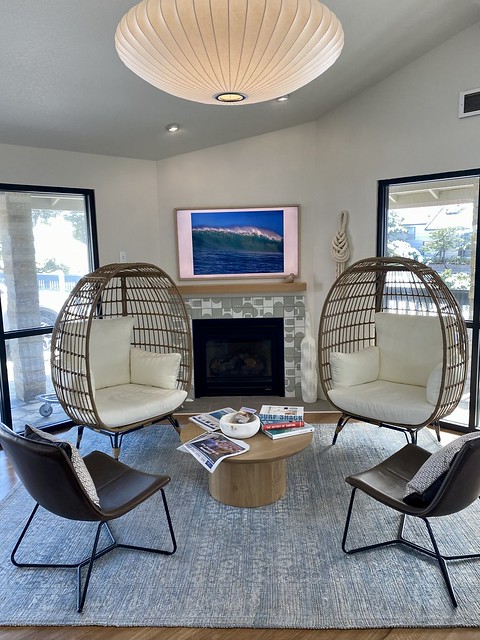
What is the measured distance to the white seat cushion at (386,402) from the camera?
314cm

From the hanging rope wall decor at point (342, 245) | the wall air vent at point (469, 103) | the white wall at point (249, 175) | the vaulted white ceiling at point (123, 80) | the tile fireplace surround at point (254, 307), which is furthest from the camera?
the tile fireplace surround at point (254, 307)

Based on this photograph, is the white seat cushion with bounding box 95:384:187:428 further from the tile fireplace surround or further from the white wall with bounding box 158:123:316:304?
the white wall with bounding box 158:123:316:304

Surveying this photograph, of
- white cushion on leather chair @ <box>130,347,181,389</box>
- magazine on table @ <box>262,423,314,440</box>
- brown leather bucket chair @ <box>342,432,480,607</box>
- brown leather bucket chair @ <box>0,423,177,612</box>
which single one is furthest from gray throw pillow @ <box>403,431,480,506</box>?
white cushion on leather chair @ <box>130,347,181,389</box>

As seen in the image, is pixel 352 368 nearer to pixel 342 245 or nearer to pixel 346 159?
pixel 342 245

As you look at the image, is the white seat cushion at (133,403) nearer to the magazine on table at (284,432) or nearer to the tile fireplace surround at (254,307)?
the magazine on table at (284,432)

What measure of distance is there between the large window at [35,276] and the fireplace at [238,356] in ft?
4.35

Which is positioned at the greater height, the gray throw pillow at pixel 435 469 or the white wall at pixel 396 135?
the white wall at pixel 396 135

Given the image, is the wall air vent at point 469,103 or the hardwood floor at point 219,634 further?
the wall air vent at point 469,103

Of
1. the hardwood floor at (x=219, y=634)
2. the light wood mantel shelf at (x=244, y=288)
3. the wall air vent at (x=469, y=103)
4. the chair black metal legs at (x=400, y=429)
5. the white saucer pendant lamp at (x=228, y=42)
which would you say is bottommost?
the hardwood floor at (x=219, y=634)

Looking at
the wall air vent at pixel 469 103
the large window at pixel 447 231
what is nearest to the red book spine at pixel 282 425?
the large window at pixel 447 231

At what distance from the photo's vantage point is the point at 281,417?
304 centimetres

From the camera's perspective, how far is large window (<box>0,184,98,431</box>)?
3777 mm

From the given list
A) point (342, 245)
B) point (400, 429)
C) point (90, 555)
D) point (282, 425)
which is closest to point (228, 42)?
point (282, 425)

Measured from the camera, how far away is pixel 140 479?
2.40 m
